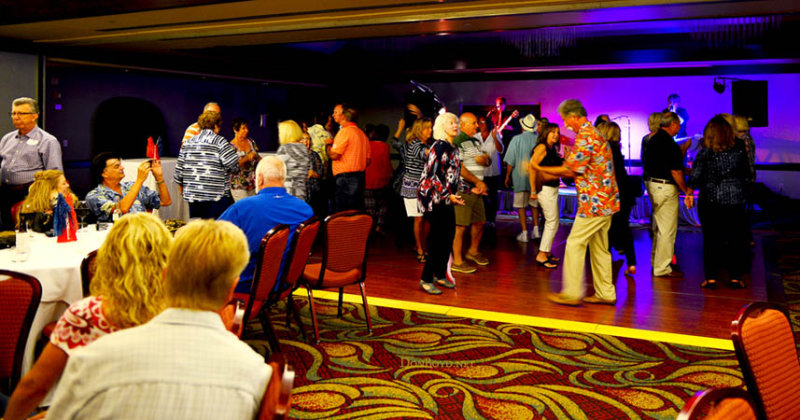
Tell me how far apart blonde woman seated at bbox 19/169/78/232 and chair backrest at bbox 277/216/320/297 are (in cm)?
146

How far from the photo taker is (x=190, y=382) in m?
1.49

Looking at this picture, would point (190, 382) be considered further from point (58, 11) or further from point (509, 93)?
point (509, 93)

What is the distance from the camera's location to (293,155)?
6.95 metres

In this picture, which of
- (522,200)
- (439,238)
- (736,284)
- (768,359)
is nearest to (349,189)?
(439,238)

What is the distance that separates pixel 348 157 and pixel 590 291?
3022 millimetres

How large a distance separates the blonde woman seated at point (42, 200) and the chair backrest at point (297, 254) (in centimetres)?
146

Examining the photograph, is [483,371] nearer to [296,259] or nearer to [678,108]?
[296,259]

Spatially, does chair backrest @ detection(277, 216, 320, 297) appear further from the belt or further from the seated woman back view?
the belt

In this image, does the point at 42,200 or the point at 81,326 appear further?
the point at 42,200

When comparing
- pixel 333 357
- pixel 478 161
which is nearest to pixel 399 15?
pixel 478 161

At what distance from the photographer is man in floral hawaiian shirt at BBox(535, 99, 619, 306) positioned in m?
5.48

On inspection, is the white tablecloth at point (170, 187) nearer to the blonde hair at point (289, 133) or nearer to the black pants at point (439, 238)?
the blonde hair at point (289, 133)

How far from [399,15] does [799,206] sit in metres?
7.81

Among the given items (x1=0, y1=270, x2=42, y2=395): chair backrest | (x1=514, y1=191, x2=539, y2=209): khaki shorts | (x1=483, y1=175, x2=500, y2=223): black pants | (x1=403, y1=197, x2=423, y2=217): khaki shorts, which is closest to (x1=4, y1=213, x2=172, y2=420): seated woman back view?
(x1=0, y1=270, x2=42, y2=395): chair backrest
